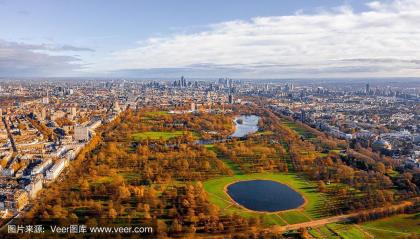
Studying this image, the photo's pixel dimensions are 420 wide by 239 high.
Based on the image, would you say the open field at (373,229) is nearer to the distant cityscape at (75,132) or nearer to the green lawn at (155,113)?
the distant cityscape at (75,132)

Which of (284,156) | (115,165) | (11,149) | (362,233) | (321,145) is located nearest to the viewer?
(362,233)

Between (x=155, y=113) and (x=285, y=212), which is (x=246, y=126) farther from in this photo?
(x=285, y=212)

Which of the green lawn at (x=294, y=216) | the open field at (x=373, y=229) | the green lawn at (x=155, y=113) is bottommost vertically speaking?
the open field at (x=373, y=229)

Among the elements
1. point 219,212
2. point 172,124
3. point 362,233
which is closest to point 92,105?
point 172,124

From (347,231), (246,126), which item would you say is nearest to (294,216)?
(347,231)

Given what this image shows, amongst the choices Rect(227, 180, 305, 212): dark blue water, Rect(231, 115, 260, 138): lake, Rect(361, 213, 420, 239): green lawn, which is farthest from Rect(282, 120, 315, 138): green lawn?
Rect(361, 213, 420, 239): green lawn

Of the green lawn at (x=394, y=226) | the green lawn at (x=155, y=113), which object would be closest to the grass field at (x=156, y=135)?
the green lawn at (x=155, y=113)

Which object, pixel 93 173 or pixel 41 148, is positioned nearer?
pixel 93 173

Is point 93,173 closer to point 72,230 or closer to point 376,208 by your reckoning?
point 72,230
